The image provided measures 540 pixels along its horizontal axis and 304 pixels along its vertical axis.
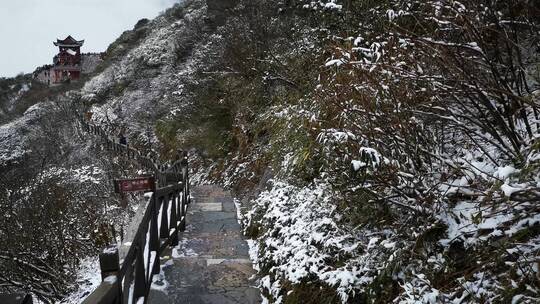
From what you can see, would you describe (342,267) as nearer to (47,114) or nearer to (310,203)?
(310,203)

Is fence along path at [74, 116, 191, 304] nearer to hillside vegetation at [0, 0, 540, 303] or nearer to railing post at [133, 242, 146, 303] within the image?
railing post at [133, 242, 146, 303]

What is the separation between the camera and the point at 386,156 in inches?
137

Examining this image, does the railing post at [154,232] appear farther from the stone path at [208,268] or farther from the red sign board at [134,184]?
the stone path at [208,268]

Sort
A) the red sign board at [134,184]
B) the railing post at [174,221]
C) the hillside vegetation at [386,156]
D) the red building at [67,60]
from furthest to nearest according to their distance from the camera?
the red building at [67,60] < the railing post at [174,221] < the red sign board at [134,184] < the hillside vegetation at [386,156]

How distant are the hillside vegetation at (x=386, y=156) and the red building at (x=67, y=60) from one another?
48401 millimetres

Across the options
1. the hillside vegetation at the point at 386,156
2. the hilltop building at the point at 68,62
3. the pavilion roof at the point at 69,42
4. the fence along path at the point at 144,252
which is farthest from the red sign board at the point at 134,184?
the pavilion roof at the point at 69,42

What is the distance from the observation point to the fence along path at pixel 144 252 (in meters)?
2.65

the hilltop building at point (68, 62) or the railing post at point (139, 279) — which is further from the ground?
the hilltop building at point (68, 62)

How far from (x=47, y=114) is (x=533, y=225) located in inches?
1365

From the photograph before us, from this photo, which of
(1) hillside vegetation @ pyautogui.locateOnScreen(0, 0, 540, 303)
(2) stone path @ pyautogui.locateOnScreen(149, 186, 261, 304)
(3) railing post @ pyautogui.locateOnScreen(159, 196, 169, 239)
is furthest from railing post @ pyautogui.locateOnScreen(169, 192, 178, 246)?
(1) hillside vegetation @ pyautogui.locateOnScreen(0, 0, 540, 303)

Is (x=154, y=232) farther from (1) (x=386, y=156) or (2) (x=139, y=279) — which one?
(1) (x=386, y=156)

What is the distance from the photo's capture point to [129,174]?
18234 mm

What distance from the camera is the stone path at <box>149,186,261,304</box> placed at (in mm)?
5008

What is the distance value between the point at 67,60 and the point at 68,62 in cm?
58
